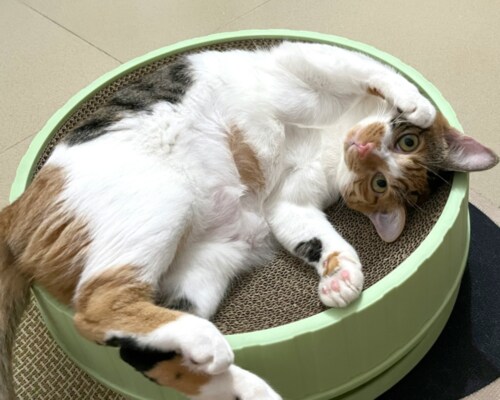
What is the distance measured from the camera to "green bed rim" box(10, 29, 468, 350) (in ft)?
4.43

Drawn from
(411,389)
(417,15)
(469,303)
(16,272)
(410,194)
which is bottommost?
(411,389)

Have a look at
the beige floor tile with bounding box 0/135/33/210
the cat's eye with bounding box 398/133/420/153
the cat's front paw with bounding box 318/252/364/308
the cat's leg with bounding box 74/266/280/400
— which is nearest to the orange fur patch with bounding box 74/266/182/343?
the cat's leg with bounding box 74/266/280/400

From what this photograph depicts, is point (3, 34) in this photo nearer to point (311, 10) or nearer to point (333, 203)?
point (311, 10)

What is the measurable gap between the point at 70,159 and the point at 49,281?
0.88 ft

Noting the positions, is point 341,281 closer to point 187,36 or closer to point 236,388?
point 236,388

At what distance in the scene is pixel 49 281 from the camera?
4.50 ft

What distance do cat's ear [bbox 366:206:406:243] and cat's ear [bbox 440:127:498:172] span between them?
0.15 metres

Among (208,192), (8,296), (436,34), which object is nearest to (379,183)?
(208,192)

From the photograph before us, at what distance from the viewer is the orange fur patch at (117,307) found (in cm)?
125

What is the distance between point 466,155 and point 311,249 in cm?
43

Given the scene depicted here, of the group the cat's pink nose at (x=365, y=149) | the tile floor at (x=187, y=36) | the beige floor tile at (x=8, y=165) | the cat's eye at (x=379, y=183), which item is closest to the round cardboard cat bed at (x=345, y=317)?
the cat's eye at (x=379, y=183)

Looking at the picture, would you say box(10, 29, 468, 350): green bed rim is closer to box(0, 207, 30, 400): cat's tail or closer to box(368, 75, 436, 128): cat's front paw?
box(0, 207, 30, 400): cat's tail

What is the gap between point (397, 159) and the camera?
61.1 inches

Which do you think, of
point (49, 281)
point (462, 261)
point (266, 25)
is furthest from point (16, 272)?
point (266, 25)
